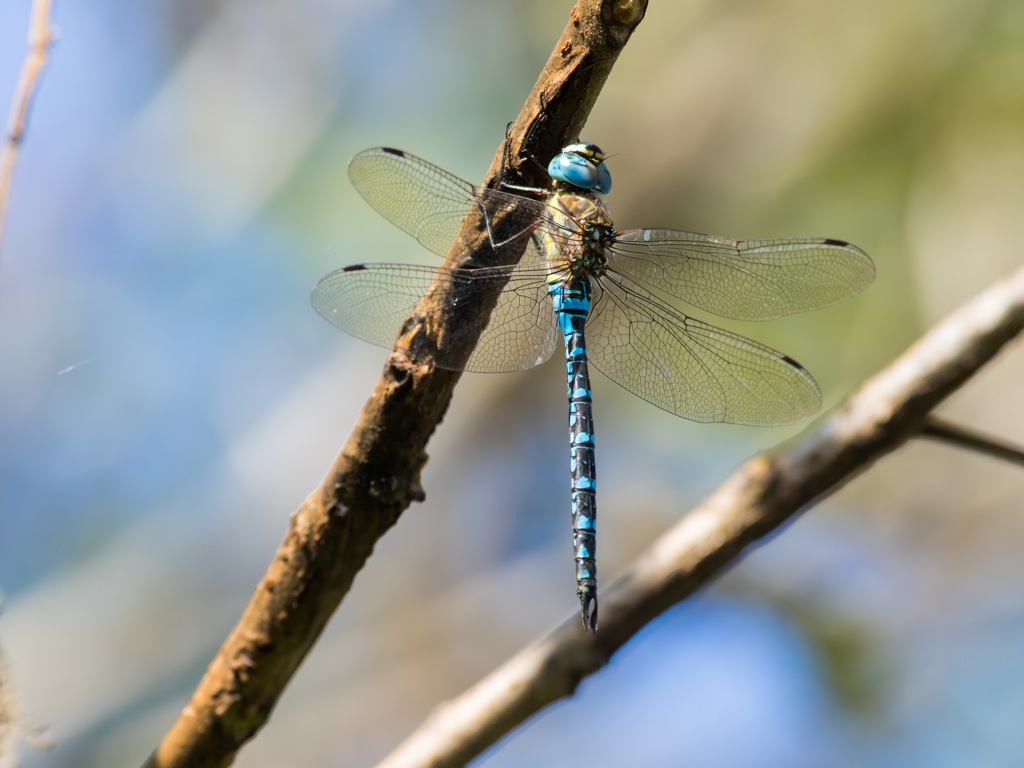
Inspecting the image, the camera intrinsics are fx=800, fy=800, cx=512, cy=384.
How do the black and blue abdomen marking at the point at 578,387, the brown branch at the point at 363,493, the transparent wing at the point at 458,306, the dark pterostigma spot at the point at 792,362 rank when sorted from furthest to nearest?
the dark pterostigma spot at the point at 792,362 < the black and blue abdomen marking at the point at 578,387 < the transparent wing at the point at 458,306 < the brown branch at the point at 363,493

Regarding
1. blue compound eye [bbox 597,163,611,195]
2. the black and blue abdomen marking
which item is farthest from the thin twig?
blue compound eye [bbox 597,163,611,195]

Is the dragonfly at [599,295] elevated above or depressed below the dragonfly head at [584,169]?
below

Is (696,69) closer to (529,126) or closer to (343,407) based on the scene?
(343,407)

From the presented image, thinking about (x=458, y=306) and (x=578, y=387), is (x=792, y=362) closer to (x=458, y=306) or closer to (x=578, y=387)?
(x=578, y=387)

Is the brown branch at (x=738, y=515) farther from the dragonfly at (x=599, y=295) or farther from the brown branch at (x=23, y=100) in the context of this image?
the brown branch at (x=23, y=100)

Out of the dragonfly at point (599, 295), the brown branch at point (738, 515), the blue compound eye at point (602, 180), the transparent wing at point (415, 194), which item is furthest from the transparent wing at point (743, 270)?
the brown branch at point (738, 515)

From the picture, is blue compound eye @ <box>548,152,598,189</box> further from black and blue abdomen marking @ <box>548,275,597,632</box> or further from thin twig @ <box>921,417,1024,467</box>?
thin twig @ <box>921,417,1024,467</box>

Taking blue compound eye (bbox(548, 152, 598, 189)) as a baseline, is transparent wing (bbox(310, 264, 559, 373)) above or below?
below

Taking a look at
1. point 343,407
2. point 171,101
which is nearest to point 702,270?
point 343,407
